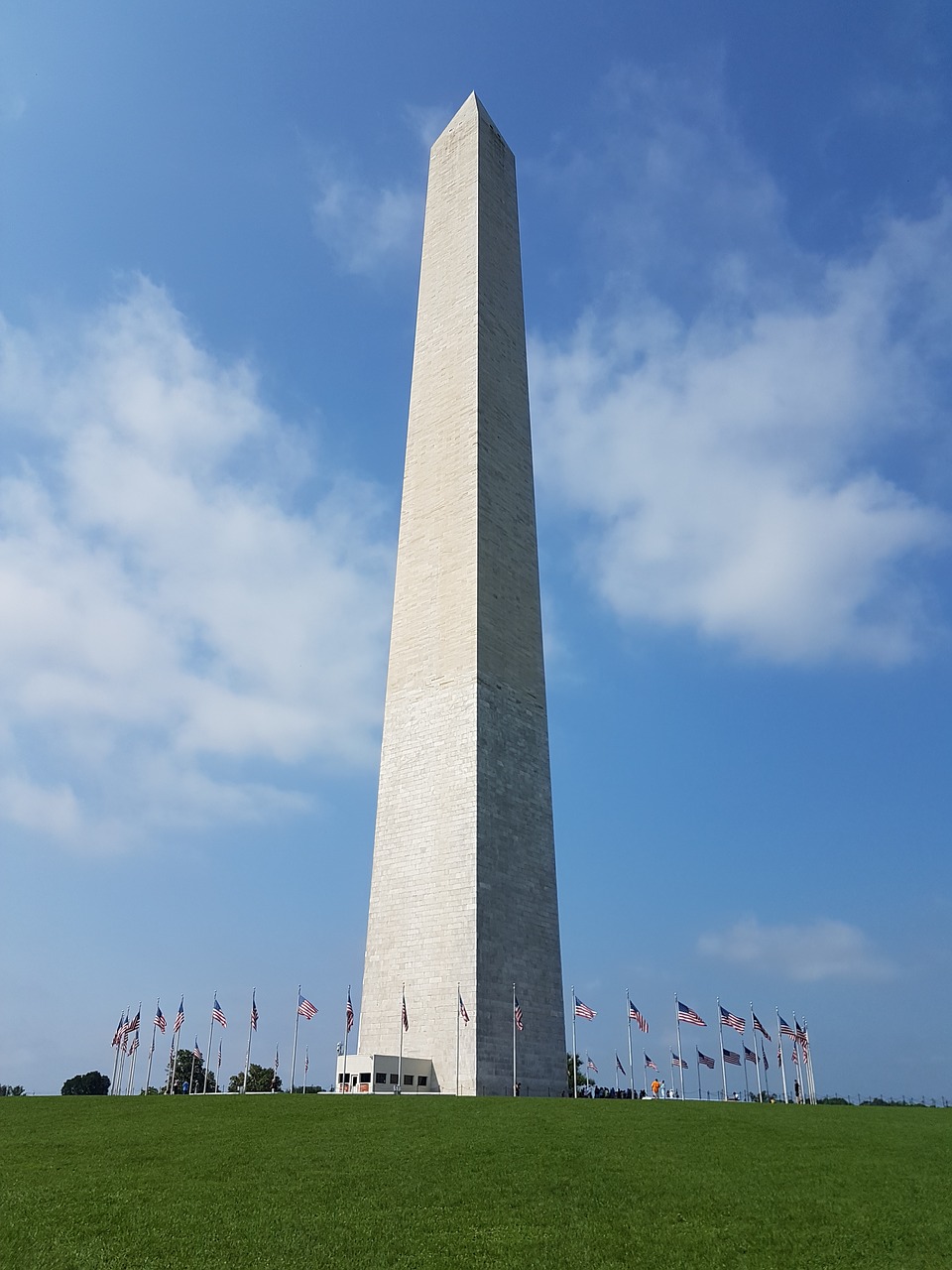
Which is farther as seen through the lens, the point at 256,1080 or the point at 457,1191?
the point at 256,1080

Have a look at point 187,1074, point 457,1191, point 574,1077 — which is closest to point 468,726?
point 574,1077

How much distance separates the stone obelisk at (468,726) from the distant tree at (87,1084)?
1918cm

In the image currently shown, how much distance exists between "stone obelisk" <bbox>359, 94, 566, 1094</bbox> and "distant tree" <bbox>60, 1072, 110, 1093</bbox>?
1918cm

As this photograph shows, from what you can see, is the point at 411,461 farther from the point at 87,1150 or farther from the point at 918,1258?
the point at 918,1258

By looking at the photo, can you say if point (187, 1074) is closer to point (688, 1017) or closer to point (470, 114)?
point (688, 1017)

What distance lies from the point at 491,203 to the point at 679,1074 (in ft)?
108

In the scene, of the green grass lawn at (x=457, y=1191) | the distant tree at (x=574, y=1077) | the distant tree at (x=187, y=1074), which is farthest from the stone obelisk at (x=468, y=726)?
the distant tree at (x=187, y=1074)

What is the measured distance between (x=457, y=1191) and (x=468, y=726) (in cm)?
1736

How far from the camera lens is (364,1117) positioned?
18.5 meters

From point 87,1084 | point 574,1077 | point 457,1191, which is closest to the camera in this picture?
point 457,1191

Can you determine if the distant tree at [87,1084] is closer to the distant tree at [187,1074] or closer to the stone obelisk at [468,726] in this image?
the distant tree at [187,1074]

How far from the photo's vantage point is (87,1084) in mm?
41531

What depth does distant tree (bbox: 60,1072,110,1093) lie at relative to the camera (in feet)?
136

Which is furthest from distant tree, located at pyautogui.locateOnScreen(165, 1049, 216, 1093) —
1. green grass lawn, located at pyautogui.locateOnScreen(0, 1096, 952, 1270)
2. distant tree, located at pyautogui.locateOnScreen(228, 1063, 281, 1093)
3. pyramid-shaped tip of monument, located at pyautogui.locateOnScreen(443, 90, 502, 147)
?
pyramid-shaped tip of monument, located at pyautogui.locateOnScreen(443, 90, 502, 147)
